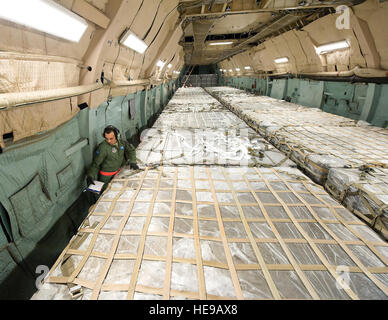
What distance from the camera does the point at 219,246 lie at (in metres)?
2.18

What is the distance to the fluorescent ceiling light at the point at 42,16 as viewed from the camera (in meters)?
1.73

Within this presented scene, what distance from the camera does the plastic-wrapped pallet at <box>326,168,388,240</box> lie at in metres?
2.56

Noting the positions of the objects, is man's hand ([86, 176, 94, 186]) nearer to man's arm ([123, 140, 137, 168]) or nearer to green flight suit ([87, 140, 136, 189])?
green flight suit ([87, 140, 136, 189])

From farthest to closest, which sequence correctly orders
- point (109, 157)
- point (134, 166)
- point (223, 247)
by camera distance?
point (109, 157) → point (134, 166) → point (223, 247)

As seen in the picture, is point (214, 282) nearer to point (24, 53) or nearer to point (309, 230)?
point (309, 230)

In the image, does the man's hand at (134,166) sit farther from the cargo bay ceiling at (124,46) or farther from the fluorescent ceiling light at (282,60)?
the fluorescent ceiling light at (282,60)

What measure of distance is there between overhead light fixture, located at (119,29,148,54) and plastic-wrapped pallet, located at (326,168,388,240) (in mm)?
5336

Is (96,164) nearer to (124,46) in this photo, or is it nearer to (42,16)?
(42,16)

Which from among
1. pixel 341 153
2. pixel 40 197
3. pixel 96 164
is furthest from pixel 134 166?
pixel 341 153

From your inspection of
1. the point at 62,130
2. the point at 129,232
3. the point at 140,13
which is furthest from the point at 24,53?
the point at 140,13

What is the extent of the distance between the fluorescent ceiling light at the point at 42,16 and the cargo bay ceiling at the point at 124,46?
8 cm

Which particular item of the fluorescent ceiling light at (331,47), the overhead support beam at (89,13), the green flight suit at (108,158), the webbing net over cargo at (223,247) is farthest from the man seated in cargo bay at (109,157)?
the fluorescent ceiling light at (331,47)

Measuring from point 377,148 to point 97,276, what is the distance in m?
6.24

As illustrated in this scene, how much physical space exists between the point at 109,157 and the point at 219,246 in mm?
3241
